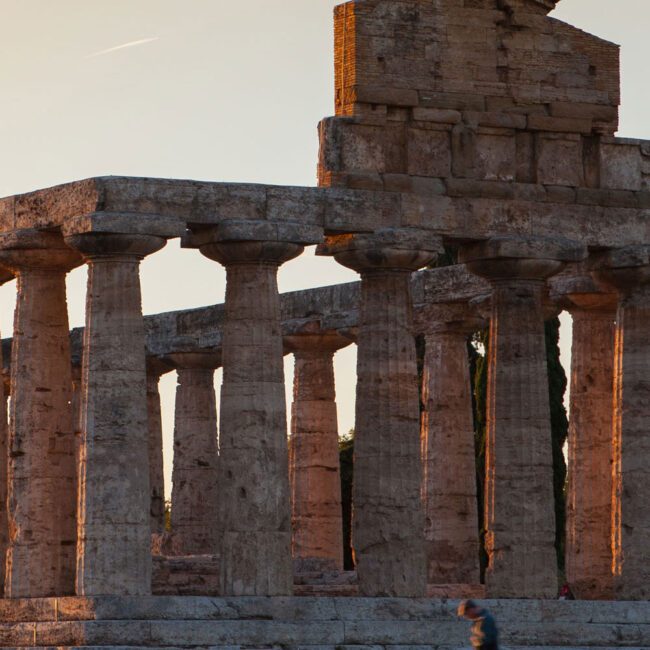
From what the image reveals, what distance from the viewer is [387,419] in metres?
62.3

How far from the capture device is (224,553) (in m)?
60.6

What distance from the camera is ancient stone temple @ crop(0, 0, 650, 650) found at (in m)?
59.9

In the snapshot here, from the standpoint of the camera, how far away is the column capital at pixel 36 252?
204 feet

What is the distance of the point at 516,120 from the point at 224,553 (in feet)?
37.8

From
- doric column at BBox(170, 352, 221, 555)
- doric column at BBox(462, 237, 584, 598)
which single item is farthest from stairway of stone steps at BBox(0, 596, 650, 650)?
doric column at BBox(170, 352, 221, 555)

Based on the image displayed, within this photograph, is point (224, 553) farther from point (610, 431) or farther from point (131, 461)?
point (610, 431)

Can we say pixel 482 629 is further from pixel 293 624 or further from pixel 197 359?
pixel 197 359

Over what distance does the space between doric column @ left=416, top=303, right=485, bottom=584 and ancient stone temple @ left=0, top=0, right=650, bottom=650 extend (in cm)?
210

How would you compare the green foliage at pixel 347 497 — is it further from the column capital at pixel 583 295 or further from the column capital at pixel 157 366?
the column capital at pixel 583 295

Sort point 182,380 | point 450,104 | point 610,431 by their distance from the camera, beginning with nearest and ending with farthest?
point 450,104 → point 610,431 → point 182,380

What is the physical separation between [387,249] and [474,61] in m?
4.98

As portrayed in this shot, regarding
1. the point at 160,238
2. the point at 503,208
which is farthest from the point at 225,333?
the point at 503,208

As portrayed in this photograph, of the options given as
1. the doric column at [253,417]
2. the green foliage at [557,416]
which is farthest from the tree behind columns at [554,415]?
the doric column at [253,417]

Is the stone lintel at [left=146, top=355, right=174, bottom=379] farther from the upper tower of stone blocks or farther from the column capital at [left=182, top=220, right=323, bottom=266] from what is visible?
the column capital at [left=182, top=220, right=323, bottom=266]
